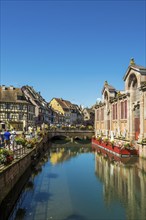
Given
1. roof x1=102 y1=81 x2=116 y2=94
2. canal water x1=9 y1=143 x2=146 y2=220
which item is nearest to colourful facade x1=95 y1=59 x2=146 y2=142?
roof x1=102 y1=81 x2=116 y2=94

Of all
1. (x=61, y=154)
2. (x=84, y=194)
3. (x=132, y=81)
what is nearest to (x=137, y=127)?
(x=132, y=81)

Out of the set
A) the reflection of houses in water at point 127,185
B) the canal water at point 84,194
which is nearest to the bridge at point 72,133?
the reflection of houses in water at point 127,185

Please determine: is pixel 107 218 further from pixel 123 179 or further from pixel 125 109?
pixel 125 109

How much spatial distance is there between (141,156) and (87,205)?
61.5 feet

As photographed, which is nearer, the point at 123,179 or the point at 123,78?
the point at 123,179

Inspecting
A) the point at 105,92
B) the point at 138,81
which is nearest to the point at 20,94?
the point at 105,92

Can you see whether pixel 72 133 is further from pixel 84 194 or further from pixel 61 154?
pixel 84 194

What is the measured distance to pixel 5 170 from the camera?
1506cm

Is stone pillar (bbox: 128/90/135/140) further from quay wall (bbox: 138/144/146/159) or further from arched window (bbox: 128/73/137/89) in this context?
quay wall (bbox: 138/144/146/159)

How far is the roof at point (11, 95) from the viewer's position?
2634 inches

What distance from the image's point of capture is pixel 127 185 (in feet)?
69.8

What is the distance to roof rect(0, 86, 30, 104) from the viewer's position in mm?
66894

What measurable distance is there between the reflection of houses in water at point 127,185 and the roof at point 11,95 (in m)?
42.8

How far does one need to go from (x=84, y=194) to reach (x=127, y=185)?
4541mm
